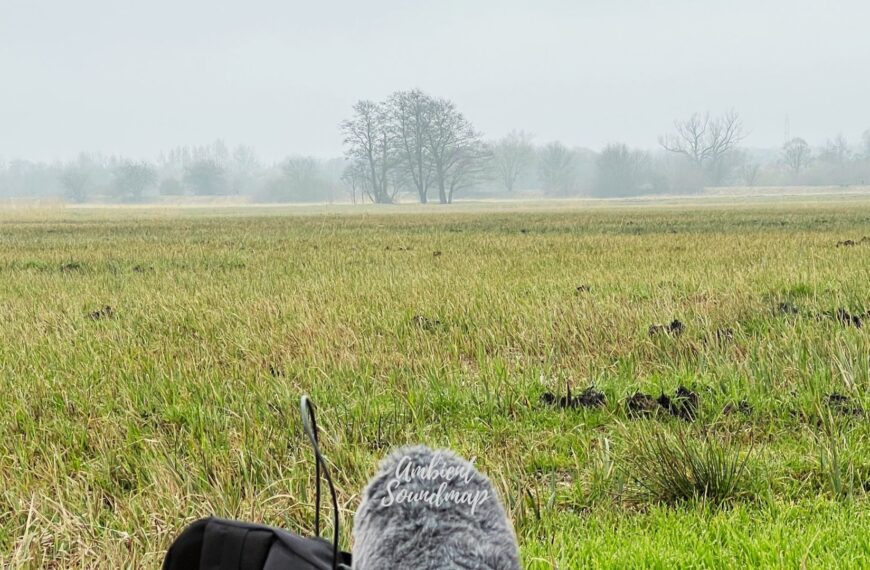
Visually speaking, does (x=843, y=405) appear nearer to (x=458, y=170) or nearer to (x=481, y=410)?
(x=481, y=410)

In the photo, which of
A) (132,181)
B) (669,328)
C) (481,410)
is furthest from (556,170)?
(481,410)

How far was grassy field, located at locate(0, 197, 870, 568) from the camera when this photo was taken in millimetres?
2480

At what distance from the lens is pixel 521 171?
491ft

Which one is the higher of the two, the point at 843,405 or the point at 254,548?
the point at 254,548

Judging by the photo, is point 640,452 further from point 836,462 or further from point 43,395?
point 43,395

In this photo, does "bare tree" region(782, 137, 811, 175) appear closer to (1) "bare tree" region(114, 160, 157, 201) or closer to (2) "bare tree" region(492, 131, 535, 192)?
(2) "bare tree" region(492, 131, 535, 192)

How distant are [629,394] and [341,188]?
13929 cm

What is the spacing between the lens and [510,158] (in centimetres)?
13525

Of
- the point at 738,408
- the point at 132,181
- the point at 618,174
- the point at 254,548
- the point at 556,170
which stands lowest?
the point at 738,408

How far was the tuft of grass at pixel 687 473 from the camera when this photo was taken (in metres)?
2.71

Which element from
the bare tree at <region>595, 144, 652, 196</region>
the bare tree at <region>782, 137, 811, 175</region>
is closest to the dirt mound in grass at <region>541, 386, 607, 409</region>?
the bare tree at <region>595, 144, 652, 196</region>

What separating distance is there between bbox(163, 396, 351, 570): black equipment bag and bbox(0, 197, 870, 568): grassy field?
1.38m

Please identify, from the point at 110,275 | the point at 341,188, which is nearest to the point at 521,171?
the point at 341,188

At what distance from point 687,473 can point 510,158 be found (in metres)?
135
